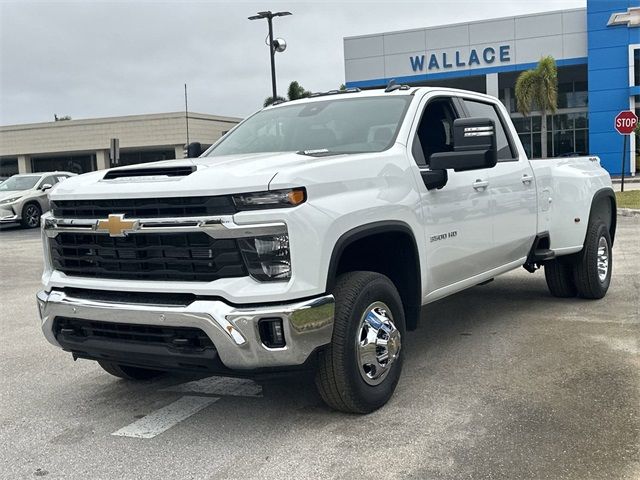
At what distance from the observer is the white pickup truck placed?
11.6ft

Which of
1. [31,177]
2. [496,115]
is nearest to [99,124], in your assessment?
[31,177]

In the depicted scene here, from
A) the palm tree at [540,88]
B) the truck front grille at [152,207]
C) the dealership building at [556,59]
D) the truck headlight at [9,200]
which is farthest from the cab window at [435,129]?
the palm tree at [540,88]

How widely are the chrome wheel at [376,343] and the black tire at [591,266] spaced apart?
3499 mm

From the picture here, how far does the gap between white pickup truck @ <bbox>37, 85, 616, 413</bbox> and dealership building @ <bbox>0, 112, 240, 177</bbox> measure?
4244 cm

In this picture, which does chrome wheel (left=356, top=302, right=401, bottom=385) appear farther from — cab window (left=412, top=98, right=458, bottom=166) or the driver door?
cab window (left=412, top=98, right=458, bottom=166)

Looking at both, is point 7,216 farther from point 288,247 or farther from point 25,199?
point 288,247

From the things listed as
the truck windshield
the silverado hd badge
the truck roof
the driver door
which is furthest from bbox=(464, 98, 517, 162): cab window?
the silverado hd badge

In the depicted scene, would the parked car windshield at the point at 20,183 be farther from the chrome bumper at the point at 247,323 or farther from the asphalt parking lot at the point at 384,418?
the chrome bumper at the point at 247,323

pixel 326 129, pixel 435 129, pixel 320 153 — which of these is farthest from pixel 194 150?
pixel 435 129

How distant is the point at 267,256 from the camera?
3549mm

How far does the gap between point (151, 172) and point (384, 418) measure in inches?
Result: 77.7

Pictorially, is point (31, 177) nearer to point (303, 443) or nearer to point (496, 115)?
point (496, 115)

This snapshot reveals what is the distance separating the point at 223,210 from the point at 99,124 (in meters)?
49.5

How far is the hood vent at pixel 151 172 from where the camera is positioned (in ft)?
12.7
